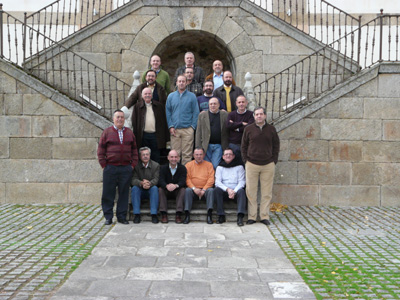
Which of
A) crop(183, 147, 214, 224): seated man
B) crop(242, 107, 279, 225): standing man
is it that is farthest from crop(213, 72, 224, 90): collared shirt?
crop(183, 147, 214, 224): seated man

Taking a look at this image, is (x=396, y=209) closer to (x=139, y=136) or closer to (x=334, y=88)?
(x=334, y=88)

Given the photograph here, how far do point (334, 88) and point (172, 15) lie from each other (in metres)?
4.38

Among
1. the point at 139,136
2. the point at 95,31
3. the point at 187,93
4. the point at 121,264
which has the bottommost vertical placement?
the point at 121,264

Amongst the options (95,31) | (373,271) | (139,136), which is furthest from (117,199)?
(95,31)

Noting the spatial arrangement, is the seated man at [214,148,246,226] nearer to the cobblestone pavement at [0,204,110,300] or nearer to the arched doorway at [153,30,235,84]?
the cobblestone pavement at [0,204,110,300]

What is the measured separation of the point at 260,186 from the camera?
27.5ft

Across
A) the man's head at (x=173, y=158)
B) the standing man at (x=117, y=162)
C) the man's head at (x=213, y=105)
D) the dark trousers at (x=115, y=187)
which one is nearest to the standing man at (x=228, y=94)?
the man's head at (x=213, y=105)

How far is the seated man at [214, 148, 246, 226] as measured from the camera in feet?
26.6

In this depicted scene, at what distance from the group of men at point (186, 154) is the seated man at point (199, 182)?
0.01m

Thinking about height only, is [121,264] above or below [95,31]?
below

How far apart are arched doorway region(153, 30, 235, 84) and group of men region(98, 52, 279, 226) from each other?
3682 mm

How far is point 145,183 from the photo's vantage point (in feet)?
26.6

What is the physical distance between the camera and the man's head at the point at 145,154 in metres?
8.23

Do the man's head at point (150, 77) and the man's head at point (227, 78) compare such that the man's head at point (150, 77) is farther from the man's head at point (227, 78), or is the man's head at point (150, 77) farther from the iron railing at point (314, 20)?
the iron railing at point (314, 20)
